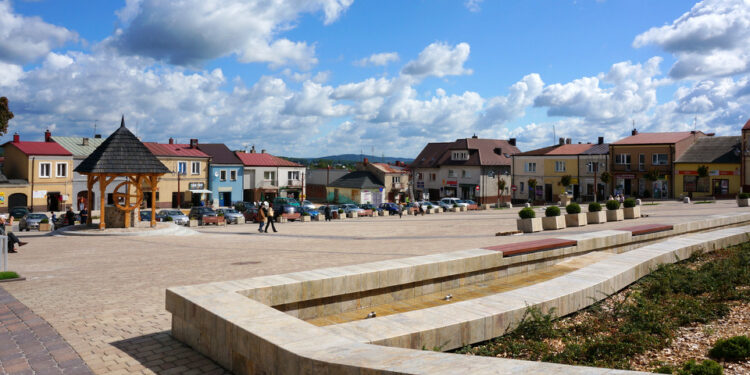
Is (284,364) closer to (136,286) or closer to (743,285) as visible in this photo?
(136,286)

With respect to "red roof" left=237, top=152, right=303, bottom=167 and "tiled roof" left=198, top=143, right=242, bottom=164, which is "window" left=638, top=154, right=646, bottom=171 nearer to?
"red roof" left=237, top=152, right=303, bottom=167

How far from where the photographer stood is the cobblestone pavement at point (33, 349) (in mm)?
6203

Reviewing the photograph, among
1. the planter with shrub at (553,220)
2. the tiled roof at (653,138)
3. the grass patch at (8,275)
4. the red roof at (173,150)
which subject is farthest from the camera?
the red roof at (173,150)

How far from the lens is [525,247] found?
12500mm

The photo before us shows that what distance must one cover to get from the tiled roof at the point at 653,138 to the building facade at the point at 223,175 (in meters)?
45.6

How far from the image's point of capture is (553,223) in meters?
23.7

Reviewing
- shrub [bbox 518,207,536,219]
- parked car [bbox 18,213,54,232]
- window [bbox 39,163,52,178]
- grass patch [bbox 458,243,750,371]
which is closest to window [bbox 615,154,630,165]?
shrub [bbox 518,207,536,219]

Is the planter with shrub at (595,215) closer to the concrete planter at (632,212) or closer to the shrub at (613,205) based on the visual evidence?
the shrub at (613,205)

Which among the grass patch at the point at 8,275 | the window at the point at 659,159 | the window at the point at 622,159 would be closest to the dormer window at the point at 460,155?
the window at the point at 622,159

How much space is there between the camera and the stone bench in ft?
39.8

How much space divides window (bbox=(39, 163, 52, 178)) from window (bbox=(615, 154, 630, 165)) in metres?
59.7

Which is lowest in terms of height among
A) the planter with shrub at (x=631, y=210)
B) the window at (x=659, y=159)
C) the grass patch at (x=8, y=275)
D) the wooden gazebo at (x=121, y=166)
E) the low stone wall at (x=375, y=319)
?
the grass patch at (x=8, y=275)

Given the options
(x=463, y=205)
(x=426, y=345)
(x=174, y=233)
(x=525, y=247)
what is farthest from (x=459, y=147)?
(x=426, y=345)

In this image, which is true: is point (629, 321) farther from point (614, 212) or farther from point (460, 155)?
point (460, 155)
